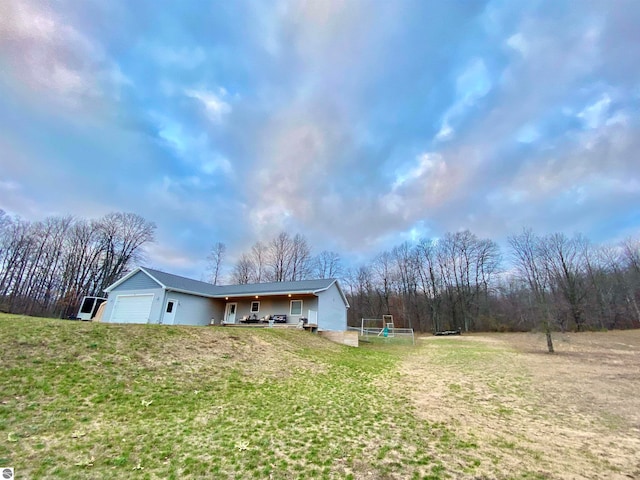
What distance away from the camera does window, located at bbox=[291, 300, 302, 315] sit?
18109 millimetres

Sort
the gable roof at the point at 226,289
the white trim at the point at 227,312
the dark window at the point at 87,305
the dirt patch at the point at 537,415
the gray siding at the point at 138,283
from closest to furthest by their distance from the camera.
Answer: the dirt patch at the point at 537,415, the gray siding at the point at 138,283, the gable roof at the point at 226,289, the white trim at the point at 227,312, the dark window at the point at 87,305

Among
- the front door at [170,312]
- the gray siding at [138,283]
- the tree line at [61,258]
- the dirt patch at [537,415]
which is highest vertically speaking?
the tree line at [61,258]

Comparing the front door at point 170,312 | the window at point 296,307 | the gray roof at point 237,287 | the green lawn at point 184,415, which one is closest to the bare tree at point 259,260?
the gray roof at point 237,287

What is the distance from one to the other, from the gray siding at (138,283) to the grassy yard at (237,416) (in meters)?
9.11

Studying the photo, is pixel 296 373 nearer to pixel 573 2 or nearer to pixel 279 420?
pixel 279 420

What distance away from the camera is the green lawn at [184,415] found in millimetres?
3346

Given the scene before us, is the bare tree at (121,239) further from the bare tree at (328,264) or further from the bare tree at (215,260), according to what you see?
the bare tree at (328,264)

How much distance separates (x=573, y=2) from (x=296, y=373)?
55.2 feet

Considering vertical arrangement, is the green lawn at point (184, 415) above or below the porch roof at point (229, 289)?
below

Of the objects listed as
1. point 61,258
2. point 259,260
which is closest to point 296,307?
point 259,260

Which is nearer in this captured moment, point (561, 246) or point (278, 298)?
point (278, 298)

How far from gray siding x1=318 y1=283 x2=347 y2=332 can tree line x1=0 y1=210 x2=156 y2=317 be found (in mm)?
26536

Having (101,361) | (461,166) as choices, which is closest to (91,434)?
(101,361)

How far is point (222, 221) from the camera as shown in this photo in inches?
1213
